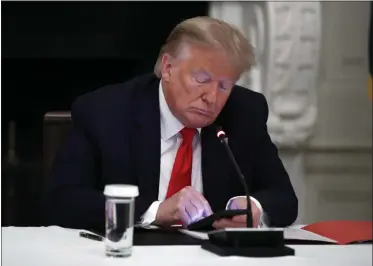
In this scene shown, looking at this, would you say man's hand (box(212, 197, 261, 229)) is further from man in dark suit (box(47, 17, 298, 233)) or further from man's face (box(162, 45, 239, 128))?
man's face (box(162, 45, 239, 128))

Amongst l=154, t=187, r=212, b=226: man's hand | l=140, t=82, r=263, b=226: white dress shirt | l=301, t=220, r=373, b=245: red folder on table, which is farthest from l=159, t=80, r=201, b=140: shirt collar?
l=301, t=220, r=373, b=245: red folder on table

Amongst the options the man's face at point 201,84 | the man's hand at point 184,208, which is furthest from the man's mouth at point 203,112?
the man's hand at point 184,208

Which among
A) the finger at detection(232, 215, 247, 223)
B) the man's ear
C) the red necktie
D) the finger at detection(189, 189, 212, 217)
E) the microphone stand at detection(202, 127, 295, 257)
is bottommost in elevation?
the microphone stand at detection(202, 127, 295, 257)

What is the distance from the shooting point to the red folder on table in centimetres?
105

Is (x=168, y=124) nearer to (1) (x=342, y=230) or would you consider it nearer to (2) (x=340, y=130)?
(1) (x=342, y=230)

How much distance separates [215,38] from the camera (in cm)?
118

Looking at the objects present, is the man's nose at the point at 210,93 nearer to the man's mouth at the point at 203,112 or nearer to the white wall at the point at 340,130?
the man's mouth at the point at 203,112

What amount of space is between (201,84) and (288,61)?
2.03 ft

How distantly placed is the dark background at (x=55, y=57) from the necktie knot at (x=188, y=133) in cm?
20

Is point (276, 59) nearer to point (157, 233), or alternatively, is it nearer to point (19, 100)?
point (19, 100)

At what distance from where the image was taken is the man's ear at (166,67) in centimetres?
124

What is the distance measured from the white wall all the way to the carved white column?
1.0 inches

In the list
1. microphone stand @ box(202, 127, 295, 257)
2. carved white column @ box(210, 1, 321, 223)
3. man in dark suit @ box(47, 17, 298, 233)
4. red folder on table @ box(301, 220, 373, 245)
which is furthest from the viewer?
carved white column @ box(210, 1, 321, 223)

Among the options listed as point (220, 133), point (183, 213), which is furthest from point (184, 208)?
point (220, 133)
